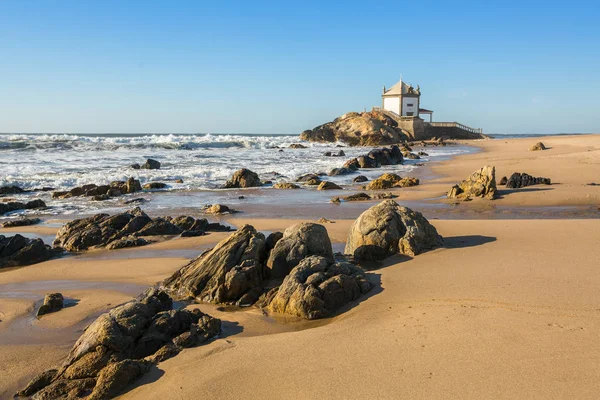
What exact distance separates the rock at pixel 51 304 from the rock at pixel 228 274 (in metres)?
1.27

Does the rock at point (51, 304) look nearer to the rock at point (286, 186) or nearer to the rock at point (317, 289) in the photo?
the rock at point (317, 289)

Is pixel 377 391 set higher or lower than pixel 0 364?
higher

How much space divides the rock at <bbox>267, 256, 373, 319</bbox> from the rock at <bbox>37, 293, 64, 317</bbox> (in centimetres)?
259

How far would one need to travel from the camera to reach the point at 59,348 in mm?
4906

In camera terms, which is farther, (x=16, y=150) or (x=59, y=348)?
(x=16, y=150)

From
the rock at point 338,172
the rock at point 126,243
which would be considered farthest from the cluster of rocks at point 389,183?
the rock at point 126,243

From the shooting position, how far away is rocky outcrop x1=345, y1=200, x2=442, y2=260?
23.6ft

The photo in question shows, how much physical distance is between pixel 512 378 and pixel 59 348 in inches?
163

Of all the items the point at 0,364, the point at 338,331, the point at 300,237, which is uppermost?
the point at 300,237

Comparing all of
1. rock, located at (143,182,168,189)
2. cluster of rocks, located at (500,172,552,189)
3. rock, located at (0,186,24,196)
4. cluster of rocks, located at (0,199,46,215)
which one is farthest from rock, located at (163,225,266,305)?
rock, located at (0,186,24,196)

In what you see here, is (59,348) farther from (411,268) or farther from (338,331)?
(411,268)

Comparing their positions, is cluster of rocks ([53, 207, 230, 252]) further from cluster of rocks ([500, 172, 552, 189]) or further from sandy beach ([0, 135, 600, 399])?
cluster of rocks ([500, 172, 552, 189])

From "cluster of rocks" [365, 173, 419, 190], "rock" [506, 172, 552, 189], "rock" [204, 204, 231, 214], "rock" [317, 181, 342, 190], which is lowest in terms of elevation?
"rock" [204, 204, 231, 214]

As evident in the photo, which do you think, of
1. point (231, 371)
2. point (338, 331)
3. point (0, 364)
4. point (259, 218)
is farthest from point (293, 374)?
point (259, 218)
